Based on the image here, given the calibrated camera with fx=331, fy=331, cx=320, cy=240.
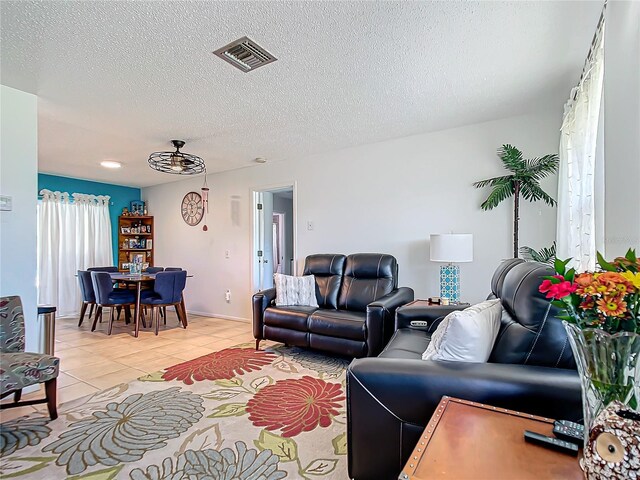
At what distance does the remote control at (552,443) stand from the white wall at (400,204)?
261 cm

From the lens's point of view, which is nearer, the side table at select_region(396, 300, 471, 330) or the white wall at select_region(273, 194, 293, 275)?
the side table at select_region(396, 300, 471, 330)

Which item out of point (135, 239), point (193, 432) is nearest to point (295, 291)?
point (193, 432)

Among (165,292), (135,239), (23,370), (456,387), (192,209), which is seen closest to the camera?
(456,387)

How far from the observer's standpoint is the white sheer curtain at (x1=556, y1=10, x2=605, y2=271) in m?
1.86

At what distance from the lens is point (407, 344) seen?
7.20 feet

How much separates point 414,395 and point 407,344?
3.14ft

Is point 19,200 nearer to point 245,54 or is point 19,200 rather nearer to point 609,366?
point 245,54

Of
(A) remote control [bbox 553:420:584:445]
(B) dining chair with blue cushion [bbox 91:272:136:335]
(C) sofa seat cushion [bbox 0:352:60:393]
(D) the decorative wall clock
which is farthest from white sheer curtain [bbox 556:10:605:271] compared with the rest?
(D) the decorative wall clock

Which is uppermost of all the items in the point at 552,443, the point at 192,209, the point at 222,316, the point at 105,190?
the point at 105,190

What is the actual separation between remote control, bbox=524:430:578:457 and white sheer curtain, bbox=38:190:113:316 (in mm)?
6513

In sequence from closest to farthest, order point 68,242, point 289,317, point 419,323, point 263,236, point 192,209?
point 419,323 → point 289,317 → point 263,236 → point 68,242 → point 192,209

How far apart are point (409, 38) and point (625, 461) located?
6.71 feet

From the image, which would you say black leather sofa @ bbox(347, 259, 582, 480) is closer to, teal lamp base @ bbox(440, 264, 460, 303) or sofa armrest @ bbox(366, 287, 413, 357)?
sofa armrest @ bbox(366, 287, 413, 357)

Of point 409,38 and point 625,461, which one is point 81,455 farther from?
point 409,38
